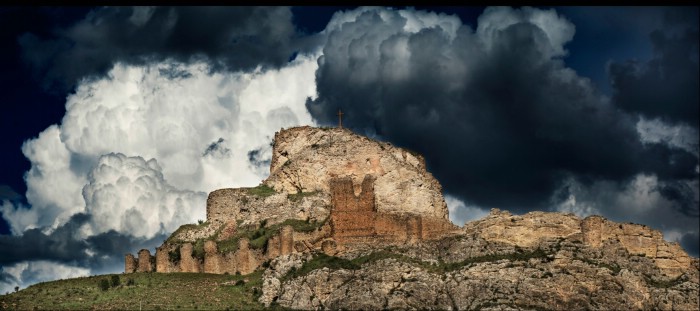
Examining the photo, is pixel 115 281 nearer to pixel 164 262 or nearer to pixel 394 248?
pixel 164 262

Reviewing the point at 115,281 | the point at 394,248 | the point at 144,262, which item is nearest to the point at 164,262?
the point at 144,262

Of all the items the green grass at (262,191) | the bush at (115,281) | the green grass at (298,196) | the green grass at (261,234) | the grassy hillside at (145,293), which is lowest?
the grassy hillside at (145,293)

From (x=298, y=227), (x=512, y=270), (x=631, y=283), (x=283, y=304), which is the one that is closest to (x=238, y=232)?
(x=298, y=227)

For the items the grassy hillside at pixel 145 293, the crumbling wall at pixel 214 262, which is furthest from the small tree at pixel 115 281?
the crumbling wall at pixel 214 262

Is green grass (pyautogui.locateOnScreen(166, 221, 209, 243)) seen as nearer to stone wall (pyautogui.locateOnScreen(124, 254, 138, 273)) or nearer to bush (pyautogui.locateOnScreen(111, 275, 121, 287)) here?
stone wall (pyautogui.locateOnScreen(124, 254, 138, 273))

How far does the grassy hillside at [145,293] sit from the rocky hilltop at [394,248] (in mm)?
2600

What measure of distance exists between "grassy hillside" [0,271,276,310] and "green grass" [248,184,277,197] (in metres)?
16.3

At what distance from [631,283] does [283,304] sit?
39.9 m

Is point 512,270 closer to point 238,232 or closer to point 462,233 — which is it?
point 462,233

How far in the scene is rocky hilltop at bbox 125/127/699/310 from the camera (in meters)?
161

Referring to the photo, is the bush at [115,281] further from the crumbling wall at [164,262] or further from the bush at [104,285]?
the crumbling wall at [164,262]

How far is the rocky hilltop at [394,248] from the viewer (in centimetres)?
16100

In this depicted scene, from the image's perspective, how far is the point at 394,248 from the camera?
168750mm

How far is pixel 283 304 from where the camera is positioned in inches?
6344
